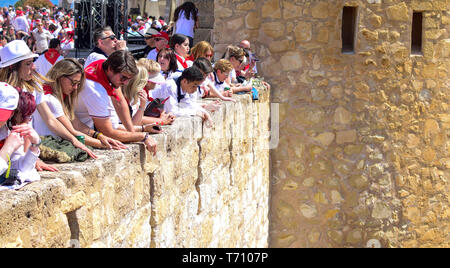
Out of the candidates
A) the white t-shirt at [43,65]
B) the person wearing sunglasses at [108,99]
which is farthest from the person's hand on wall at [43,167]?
the white t-shirt at [43,65]

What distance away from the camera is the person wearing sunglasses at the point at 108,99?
378 cm

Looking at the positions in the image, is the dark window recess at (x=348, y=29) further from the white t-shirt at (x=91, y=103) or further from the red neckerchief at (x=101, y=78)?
the white t-shirt at (x=91, y=103)

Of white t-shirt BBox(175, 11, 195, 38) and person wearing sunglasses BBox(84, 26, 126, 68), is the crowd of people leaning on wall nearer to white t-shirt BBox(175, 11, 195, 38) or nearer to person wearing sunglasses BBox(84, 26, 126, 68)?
person wearing sunglasses BBox(84, 26, 126, 68)

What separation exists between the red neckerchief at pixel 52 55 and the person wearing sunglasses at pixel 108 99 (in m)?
3.54

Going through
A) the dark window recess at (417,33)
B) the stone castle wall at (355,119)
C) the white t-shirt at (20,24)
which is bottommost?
the stone castle wall at (355,119)

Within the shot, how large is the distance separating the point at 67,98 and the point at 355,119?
544 cm

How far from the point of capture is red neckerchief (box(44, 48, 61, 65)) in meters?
7.41

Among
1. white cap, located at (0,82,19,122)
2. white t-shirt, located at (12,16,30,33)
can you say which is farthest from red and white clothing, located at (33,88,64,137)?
white t-shirt, located at (12,16,30,33)

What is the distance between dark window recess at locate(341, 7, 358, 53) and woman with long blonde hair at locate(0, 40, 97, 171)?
18.5ft

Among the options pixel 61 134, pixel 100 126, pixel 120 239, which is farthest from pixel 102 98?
pixel 120 239
